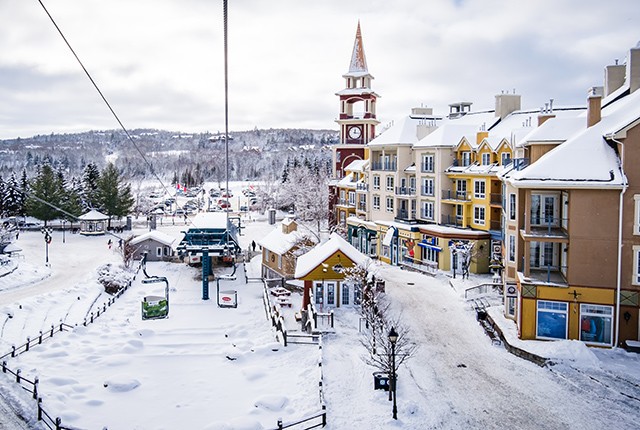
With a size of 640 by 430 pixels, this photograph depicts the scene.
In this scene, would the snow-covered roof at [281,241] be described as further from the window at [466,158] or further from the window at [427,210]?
the window at [466,158]

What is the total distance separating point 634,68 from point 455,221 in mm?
18203

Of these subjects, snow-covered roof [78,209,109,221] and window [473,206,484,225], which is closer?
window [473,206,484,225]

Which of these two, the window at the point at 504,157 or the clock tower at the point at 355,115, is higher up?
the clock tower at the point at 355,115

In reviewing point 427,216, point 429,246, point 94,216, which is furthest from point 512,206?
point 94,216

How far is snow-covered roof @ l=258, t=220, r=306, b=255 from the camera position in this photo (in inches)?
1421

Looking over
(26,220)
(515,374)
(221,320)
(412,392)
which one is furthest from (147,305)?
(26,220)

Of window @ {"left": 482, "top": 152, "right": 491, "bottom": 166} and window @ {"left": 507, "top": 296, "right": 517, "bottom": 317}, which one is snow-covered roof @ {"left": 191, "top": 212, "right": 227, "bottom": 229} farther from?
window @ {"left": 507, "top": 296, "right": 517, "bottom": 317}

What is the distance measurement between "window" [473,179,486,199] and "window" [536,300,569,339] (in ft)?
57.7

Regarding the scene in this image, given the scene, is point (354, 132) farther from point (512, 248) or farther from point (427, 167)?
point (512, 248)

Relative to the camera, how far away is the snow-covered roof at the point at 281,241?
36.1 metres

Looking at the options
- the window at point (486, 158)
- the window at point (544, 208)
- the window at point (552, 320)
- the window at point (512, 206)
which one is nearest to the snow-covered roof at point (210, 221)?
the window at point (486, 158)

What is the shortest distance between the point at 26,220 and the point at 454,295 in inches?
2393

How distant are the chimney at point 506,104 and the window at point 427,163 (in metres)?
6.60

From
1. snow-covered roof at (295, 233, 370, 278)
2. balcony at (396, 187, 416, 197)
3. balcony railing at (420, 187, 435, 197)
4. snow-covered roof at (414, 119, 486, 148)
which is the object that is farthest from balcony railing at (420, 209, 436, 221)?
snow-covered roof at (295, 233, 370, 278)
